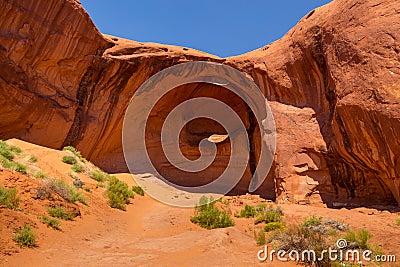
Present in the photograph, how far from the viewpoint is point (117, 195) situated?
1343 cm

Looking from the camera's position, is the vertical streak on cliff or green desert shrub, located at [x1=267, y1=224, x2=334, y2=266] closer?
green desert shrub, located at [x1=267, y1=224, x2=334, y2=266]

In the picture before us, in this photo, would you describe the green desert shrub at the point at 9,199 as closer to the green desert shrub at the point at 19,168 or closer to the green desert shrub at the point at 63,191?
the green desert shrub at the point at 63,191

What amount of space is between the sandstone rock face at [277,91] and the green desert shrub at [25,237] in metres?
12.0

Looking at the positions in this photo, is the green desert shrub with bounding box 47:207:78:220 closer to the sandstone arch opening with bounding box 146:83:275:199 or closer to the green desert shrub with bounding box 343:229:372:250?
the green desert shrub with bounding box 343:229:372:250

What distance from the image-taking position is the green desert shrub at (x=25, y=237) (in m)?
6.27

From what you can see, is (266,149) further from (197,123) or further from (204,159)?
(197,123)

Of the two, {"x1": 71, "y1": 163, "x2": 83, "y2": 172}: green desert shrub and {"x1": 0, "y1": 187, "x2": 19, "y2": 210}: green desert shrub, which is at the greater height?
{"x1": 71, "y1": 163, "x2": 83, "y2": 172}: green desert shrub

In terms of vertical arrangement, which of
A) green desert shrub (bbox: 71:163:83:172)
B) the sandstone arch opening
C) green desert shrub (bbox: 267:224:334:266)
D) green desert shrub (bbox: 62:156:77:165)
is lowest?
green desert shrub (bbox: 267:224:334:266)

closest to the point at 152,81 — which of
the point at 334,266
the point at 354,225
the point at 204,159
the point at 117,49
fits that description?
the point at 117,49

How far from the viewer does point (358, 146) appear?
44.9 ft

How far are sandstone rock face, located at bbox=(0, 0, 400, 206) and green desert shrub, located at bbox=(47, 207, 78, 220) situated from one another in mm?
10521

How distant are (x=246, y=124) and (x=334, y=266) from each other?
59.4ft

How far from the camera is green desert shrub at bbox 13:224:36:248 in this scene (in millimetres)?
6266

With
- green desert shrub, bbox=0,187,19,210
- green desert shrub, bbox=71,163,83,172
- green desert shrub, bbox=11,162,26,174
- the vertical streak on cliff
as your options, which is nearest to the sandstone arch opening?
the vertical streak on cliff
